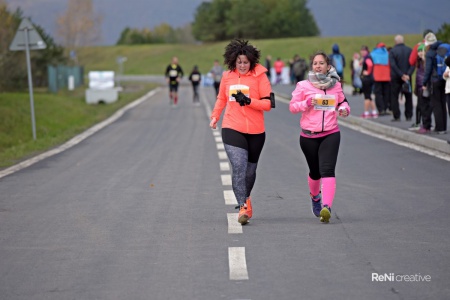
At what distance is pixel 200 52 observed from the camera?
14638 cm

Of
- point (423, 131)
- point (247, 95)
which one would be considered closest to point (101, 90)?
point (423, 131)

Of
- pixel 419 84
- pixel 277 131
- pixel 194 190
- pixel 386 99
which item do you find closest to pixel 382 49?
pixel 386 99

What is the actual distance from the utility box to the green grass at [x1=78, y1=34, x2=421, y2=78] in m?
74.3

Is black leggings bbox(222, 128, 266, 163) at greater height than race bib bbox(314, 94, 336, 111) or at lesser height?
lesser

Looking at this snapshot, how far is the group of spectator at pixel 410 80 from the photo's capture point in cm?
1836

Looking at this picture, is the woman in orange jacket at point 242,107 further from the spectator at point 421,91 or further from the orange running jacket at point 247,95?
the spectator at point 421,91

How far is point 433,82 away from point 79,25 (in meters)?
113

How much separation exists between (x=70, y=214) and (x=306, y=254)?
11.0 ft

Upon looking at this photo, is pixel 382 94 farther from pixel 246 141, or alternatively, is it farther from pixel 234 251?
pixel 234 251

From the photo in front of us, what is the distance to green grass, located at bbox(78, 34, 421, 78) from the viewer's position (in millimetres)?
129250

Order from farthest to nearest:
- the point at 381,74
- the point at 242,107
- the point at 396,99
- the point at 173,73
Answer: the point at 173,73 → the point at 381,74 → the point at 396,99 → the point at 242,107

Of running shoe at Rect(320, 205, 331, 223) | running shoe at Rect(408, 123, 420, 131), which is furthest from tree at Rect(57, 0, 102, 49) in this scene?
running shoe at Rect(320, 205, 331, 223)

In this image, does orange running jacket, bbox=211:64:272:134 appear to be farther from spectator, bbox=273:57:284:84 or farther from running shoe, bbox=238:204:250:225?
spectator, bbox=273:57:284:84

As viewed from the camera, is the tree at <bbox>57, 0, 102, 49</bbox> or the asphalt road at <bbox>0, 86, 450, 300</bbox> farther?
the tree at <bbox>57, 0, 102, 49</bbox>
